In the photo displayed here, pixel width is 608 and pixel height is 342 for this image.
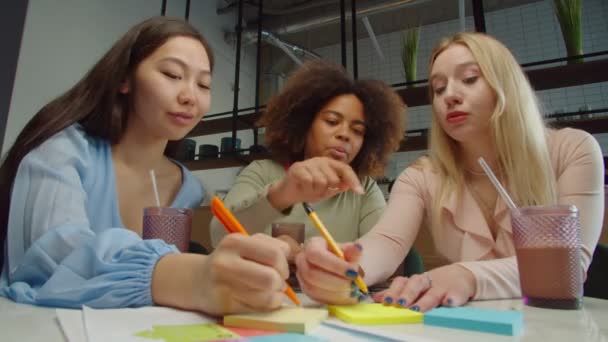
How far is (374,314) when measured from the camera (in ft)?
1.41

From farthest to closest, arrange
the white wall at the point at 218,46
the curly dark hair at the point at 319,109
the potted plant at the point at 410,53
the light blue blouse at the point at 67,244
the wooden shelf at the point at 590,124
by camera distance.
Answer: the white wall at the point at 218,46, the potted plant at the point at 410,53, the wooden shelf at the point at 590,124, the curly dark hair at the point at 319,109, the light blue blouse at the point at 67,244

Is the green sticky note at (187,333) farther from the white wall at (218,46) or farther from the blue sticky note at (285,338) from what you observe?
the white wall at (218,46)

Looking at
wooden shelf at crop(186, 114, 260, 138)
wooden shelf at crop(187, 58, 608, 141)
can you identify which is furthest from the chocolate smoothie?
wooden shelf at crop(186, 114, 260, 138)

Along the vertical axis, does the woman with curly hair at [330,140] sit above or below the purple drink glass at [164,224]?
above

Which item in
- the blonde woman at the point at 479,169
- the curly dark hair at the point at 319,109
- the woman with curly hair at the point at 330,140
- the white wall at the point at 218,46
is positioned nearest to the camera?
the blonde woman at the point at 479,169

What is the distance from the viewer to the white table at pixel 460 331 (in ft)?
1.14

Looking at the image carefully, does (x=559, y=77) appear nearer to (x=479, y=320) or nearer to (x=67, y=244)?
(x=479, y=320)

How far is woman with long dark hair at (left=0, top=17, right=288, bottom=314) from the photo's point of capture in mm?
413

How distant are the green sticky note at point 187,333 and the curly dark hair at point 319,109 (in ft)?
3.29

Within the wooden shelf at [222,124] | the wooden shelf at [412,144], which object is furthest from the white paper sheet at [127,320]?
the wooden shelf at [222,124]

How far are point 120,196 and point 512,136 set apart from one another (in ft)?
2.91

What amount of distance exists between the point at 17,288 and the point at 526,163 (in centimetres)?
95

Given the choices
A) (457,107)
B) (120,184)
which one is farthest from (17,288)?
(457,107)

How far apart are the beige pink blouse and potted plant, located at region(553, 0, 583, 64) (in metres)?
0.87
